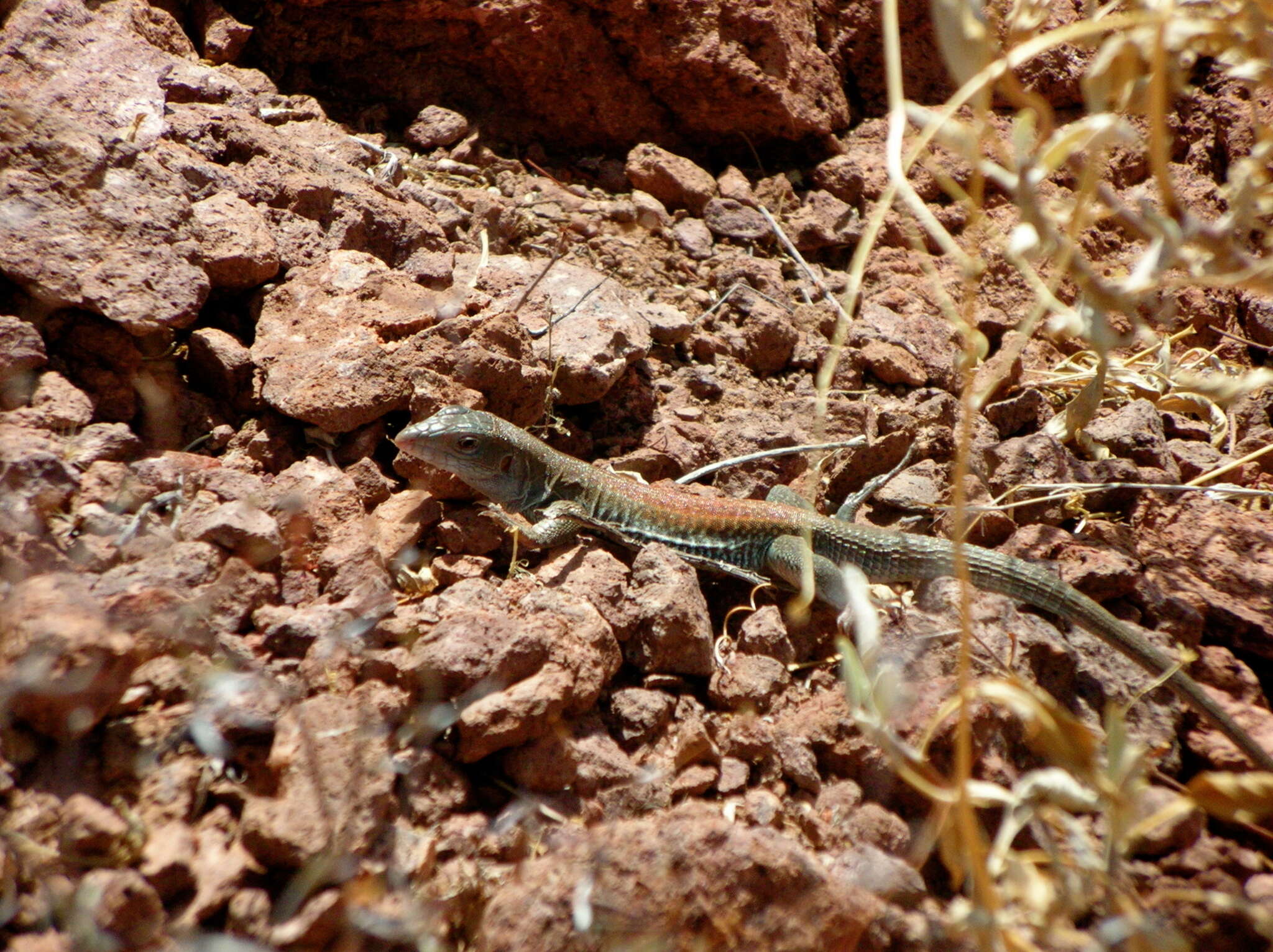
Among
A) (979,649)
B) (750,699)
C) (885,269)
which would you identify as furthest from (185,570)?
(885,269)

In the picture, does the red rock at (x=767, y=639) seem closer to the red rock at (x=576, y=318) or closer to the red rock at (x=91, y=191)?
the red rock at (x=576, y=318)

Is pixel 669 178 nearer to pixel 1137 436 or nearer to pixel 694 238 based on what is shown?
pixel 694 238

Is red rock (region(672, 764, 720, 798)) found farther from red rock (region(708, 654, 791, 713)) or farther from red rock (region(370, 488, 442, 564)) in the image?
red rock (region(370, 488, 442, 564))

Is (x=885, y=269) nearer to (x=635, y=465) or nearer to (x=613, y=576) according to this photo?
(x=635, y=465)

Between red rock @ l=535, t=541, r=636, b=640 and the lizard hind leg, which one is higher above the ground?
the lizard hind leg

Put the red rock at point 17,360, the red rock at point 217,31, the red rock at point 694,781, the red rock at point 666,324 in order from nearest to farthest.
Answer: the red rock at point 694,781, the red rock at point 17,360, the red rock at point 666,324, the red rock at point 217,31

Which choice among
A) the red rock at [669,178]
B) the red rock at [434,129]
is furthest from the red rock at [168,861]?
the red rock at [669,178]

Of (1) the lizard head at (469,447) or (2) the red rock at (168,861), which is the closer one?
(2) the red rock at (168,861)

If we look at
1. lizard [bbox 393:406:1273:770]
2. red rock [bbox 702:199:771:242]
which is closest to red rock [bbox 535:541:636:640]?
lizard [bbox 393:406:1273:770]
